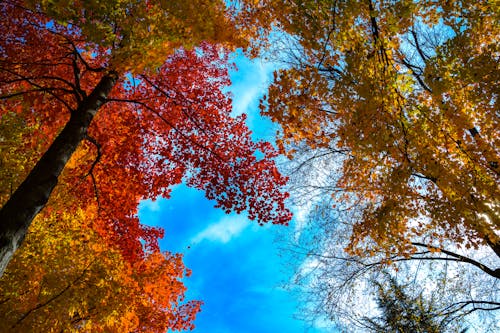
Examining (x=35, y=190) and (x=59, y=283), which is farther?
(x=59, y=283)

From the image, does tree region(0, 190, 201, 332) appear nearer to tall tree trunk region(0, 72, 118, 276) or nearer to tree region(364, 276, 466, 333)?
tall tree trunk region(0, 72, 118, 276)

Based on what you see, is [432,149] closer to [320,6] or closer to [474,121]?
[474,121]

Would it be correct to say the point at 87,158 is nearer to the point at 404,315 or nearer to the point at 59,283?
the point at 59,283

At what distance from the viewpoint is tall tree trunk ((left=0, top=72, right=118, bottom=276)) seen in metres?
3.49

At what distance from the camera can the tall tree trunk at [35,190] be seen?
11.5 feet

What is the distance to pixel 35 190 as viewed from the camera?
3898mm

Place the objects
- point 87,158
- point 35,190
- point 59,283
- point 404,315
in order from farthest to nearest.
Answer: point 404,315
point 87,158
point 59,283
point 35,190

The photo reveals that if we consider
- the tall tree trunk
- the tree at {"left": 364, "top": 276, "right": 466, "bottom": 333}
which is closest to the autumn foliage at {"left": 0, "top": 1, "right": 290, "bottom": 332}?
the tall tree trunk

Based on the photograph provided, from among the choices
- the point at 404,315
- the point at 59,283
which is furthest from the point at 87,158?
the point at 404,315

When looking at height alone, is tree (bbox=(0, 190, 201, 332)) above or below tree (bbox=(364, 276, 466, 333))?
→ below

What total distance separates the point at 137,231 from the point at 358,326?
7.71 metres

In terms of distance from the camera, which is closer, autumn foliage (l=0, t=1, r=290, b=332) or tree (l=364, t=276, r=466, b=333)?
autumn foliage (l=0, t=1, r=290, b=332)

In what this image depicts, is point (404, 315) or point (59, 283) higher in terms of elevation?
point (404, 315)

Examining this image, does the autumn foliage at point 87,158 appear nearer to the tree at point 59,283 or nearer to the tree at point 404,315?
the tree at point 59,283
